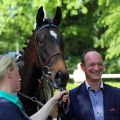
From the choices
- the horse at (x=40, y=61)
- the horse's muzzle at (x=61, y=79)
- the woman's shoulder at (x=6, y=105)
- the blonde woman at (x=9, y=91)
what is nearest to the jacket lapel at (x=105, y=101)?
the horse's muzzle at (x=61, y=79)

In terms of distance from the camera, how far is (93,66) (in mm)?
4312

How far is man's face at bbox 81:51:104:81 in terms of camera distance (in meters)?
4.29

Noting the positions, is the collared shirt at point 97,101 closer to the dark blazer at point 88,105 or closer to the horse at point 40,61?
the dark blazer at point 88,105

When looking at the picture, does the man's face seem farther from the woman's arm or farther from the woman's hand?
the woman's arm

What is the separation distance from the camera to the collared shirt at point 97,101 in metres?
4.23

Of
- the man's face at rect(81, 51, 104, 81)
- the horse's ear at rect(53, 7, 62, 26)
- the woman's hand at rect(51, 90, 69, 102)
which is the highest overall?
the horse's ear at rect(53, 7, 62, 26)

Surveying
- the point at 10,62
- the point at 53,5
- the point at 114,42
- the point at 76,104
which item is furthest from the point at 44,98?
the point at 114,42

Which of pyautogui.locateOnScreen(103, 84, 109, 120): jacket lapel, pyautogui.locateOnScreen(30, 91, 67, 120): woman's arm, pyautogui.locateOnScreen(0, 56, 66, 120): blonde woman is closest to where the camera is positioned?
pyautogui.locateOnScreen(0, 56, 66, 120): blonde woman

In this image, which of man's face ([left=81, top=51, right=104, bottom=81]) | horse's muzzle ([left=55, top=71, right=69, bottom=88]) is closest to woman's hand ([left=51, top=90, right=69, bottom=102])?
man's face ([left=81, top=51, right=104, bottom=81])

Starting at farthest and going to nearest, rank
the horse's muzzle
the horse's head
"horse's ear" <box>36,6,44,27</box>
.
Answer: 1. "horse's ear" <box>36,6,44,27</box>
2. the horse's head
3. the horse's muzzle

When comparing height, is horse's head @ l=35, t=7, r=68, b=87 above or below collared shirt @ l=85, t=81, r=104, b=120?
above

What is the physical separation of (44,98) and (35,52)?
2.02 ft

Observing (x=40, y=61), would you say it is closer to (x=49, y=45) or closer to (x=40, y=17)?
(x=49, y=45)

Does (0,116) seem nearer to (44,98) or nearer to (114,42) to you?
(44,98)
